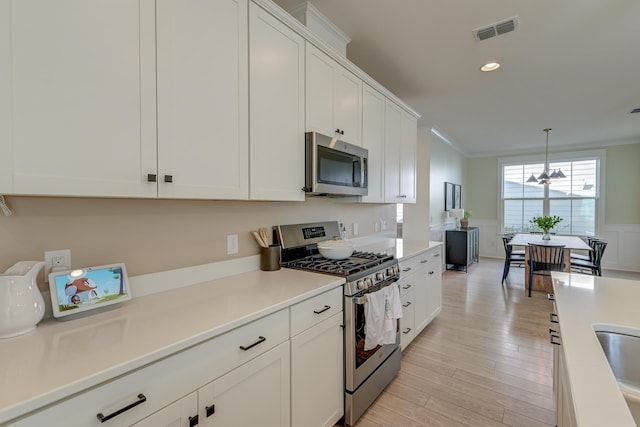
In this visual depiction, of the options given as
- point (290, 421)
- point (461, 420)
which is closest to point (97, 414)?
point (290, 421)

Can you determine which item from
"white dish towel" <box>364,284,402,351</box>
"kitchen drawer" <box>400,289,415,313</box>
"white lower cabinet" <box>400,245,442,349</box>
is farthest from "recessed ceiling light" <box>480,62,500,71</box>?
"white dish towel" <box>364,284,402,351</box>

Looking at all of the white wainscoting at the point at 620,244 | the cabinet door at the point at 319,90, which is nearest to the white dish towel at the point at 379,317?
the cabinet door at the point at 319,90

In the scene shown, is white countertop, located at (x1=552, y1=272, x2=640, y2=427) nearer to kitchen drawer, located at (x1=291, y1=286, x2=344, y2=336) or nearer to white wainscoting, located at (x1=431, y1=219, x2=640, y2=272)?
kitchen drawer, located at (x1=291, y1=286, x2=344, y2=336)

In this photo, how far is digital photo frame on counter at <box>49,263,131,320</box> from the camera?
109 centimetres

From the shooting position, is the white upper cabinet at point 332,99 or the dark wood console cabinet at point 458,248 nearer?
the white upper cabinet at point 332,99

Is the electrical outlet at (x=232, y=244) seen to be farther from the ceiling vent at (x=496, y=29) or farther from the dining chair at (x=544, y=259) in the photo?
the dining chair at (x=544, y=259)

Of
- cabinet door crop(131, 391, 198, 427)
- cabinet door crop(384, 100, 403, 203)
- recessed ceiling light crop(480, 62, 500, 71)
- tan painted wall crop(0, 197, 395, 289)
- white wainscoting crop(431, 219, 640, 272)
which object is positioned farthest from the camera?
white wainscoting crop(431, 219, 640, 272)

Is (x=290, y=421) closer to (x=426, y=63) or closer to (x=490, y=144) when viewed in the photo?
(x=426, y=63)

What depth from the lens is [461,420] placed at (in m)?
1.85

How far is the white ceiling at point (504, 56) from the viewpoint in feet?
6.86

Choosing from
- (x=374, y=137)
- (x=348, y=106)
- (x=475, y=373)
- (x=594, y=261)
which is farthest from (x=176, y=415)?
(x=594, y=261)

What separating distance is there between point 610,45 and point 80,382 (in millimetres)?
4016

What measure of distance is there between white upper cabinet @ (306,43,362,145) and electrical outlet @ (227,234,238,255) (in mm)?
865

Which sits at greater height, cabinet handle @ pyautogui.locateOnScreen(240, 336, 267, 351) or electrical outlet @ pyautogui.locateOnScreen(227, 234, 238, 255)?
electrical outlet @ pyautogui.locateOnScreen(227, 234, 238, 255)
